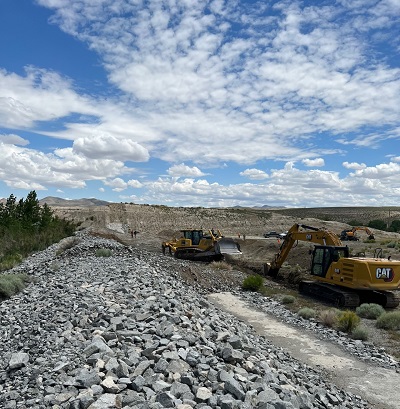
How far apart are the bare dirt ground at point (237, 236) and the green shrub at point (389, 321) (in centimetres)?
29

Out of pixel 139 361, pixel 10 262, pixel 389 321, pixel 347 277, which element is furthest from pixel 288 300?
pixel 10 262

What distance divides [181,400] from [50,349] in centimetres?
304

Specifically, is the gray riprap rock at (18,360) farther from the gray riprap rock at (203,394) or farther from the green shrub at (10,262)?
the green shrub at (10,262)

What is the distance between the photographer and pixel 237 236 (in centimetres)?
6531

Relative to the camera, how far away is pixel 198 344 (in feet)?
26.7

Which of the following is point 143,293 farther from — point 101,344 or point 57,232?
point 57,232

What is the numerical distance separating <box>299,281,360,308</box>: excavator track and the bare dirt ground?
1.46 feet

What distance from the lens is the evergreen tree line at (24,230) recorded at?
1319 inches

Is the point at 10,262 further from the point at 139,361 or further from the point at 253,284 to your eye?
the point at 139,361

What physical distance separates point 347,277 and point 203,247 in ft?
47.9

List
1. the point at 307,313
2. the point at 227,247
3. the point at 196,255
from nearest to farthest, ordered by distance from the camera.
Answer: the point at 307,313 < the point at 227,247 < the point at 196,255

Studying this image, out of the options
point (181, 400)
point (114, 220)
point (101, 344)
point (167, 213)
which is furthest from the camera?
point (167, 213)

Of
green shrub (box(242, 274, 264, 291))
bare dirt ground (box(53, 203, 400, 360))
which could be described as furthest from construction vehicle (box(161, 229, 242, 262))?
green shrub (box(242, 274, 264, 291))

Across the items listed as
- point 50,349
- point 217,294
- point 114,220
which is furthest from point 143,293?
point 114,220
